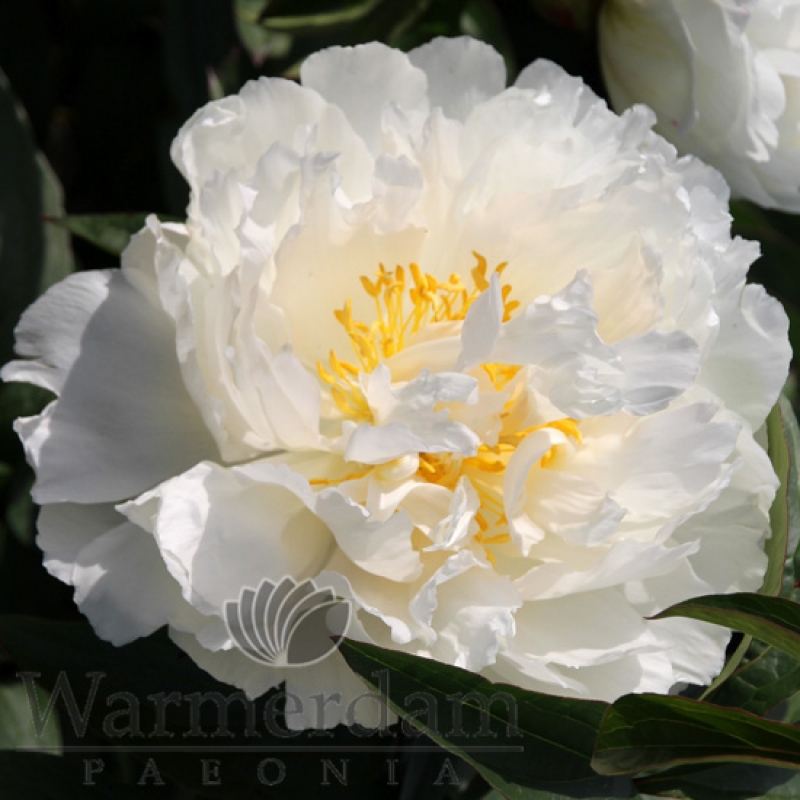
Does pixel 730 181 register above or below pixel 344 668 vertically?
above

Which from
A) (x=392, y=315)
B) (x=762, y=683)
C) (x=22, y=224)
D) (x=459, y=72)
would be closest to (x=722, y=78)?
(x=459, y=72)

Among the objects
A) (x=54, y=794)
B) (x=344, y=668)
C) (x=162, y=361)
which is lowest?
(x=54, y=794)

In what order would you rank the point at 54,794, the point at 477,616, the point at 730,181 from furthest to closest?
the point at 730,181 → the point at 54,794 → the point at 477,616

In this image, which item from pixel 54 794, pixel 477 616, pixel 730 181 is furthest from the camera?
pixel 730 181

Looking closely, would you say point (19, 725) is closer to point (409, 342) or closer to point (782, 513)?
point (409, 342)

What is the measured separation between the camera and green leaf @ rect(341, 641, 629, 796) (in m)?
0.60

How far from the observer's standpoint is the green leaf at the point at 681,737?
2.01 feet

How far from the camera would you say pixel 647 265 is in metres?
0.74

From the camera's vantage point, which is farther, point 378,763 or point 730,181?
point 730,181

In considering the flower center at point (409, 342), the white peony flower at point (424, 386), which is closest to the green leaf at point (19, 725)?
the white peony flower at point (424, 386)

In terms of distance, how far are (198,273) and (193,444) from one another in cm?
11

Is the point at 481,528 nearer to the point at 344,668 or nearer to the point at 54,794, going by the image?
the point at 344,668

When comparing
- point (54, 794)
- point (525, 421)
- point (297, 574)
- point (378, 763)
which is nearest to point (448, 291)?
point (525, 421)

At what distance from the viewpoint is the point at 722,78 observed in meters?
0.86
